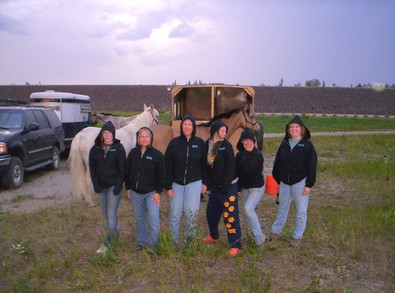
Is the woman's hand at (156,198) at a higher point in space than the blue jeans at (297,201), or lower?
higher

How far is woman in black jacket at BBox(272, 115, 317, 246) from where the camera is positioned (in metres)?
5.21

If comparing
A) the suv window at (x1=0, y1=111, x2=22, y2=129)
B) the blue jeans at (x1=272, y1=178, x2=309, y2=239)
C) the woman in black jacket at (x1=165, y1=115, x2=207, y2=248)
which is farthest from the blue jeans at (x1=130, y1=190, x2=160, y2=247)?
the suv window at (x1=0, y1=111, x2=22, y2=129)

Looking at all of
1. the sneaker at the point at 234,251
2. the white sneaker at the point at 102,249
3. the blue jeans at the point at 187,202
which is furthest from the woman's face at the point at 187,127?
the white sneaker at the point at 102,249

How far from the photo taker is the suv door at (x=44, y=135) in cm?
1034

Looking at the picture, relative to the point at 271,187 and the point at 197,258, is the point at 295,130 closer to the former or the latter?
the point at 271,187

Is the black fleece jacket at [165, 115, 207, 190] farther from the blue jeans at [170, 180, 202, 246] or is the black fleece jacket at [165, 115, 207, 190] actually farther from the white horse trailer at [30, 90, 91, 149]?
the white horse trailer at [30, 90, 91, 149]

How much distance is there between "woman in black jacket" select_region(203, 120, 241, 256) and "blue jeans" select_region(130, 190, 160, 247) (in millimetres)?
789

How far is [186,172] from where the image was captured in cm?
484

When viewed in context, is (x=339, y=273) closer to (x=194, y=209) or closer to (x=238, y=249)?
(x=238, y=249)

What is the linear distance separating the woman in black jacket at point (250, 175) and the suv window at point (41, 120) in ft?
23.9

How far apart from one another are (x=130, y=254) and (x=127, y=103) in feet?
154

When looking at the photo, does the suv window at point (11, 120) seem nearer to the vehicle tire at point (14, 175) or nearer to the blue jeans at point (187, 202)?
the vehicle tire at point (14, 175)

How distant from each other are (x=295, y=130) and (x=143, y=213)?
2.29 meters

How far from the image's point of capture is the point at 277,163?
18.0 ft
